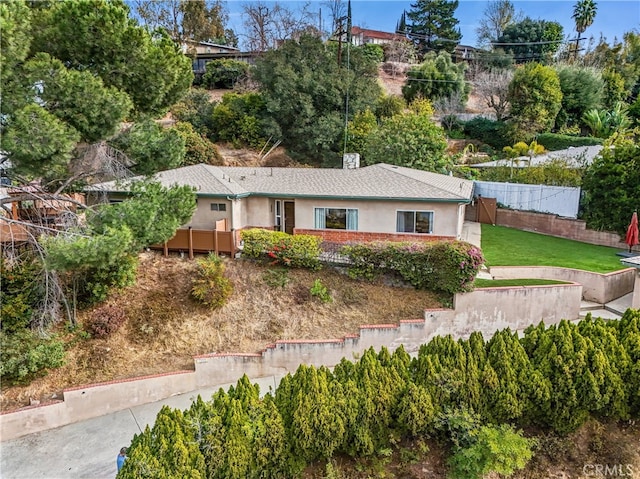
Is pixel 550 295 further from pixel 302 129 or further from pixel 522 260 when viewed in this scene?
pixel 302 129

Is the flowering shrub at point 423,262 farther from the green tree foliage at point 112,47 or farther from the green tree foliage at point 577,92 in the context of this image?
the green tree foliage at point 577,92

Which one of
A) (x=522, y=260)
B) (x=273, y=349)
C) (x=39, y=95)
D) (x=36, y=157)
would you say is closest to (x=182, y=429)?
(x=273, y=349)

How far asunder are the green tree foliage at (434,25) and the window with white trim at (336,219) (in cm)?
5333

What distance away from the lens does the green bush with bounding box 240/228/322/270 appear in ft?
49.9

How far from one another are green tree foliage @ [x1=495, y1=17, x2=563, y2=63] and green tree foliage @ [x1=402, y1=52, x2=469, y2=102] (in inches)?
696

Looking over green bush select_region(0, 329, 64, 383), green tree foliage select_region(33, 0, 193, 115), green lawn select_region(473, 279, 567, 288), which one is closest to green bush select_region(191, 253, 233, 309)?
green bush select_region(0, 329, 64, 383)

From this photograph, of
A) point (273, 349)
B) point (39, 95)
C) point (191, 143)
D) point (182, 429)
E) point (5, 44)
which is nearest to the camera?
point (182, 429)

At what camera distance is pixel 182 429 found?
7.08 metres

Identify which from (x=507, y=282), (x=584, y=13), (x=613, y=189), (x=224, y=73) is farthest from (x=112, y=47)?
(x=584, y=13)

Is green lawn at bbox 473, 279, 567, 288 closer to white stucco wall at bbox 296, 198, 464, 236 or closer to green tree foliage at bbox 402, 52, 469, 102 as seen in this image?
white stucco wall at bbox 296, 198, 464, 236

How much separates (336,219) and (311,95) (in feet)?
60.0

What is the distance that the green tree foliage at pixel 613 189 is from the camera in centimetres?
1903

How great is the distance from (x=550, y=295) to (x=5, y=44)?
15.8m

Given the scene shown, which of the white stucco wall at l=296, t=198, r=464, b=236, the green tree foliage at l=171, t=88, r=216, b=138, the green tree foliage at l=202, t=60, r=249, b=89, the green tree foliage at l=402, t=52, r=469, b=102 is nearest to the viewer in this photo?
the white stucco wall at l=296, t=198, r=464, b=236
